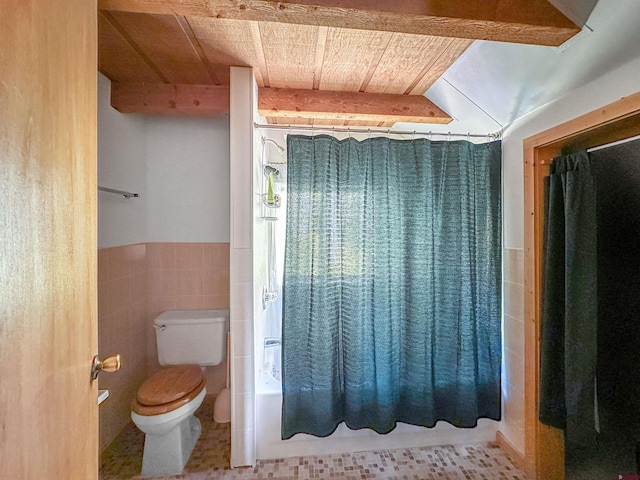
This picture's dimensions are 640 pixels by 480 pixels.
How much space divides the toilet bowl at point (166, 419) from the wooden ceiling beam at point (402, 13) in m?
1.83

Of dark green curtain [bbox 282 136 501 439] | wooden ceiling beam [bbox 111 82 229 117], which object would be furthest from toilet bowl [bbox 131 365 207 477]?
wooden ceiling beam [bbox 111 82 229 117]

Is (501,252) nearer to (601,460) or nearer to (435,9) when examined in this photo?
(601,460)

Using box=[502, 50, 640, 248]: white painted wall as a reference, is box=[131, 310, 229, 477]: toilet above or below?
below

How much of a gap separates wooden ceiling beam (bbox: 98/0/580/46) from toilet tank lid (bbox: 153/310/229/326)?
1.77 metres

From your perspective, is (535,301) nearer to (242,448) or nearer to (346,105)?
Answer: (346,105)

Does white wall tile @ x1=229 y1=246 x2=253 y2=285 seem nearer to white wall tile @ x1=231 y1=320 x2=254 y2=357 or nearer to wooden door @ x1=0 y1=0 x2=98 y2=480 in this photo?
white wall tile @ x1=231 y1=320 x2=254 y2=357

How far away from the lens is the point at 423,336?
1.74m

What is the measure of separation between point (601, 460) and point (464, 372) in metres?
0.69

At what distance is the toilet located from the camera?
5.20ft

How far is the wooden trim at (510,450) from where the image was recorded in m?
1.71

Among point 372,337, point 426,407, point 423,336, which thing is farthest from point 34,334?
point 426,407

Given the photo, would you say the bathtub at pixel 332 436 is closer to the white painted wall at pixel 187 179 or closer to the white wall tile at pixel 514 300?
the white wall tile at pixel 514 300

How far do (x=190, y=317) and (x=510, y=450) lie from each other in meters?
2.30

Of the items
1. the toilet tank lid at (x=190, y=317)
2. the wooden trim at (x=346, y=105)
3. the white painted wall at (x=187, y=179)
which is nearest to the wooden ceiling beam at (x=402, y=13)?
the wooden trim at (x=346, y=105)
